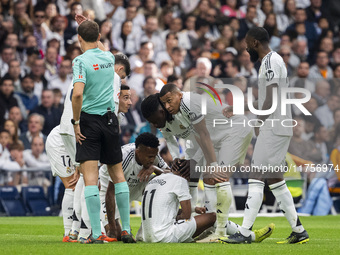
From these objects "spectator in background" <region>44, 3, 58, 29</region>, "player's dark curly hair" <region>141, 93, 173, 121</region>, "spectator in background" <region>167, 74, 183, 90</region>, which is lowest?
"spectator in background" <region>167, 74, 183, 90</region>

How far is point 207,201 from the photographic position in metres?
9.98

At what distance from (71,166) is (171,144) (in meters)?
1.48

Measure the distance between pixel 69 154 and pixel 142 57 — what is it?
9.56 metres

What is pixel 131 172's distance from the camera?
9.98 metres

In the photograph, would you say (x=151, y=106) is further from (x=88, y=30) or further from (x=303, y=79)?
(x=303, y=79)

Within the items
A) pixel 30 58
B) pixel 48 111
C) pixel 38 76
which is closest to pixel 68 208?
pixel 48 111

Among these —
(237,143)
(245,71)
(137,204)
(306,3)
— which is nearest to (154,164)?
(237,143)

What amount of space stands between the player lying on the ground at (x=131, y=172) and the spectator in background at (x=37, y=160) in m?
6.62

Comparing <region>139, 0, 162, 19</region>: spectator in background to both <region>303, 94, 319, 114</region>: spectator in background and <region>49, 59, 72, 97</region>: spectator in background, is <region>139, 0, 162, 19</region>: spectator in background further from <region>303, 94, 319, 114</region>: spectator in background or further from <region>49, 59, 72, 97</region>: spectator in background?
<region>303, 94, 319, 114</region>: spectator in background

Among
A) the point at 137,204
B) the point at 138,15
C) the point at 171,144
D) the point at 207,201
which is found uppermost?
the point at 138,15

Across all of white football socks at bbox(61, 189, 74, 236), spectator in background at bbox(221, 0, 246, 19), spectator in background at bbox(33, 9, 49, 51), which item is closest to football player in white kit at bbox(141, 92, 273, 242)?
white football socks at bbox(61, 189, 74, 236)

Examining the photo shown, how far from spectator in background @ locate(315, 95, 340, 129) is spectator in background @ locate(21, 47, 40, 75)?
22.9 ft

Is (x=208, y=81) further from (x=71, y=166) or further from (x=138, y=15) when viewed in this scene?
(x=71, y=166)

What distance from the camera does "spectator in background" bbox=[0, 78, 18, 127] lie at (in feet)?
56.4
